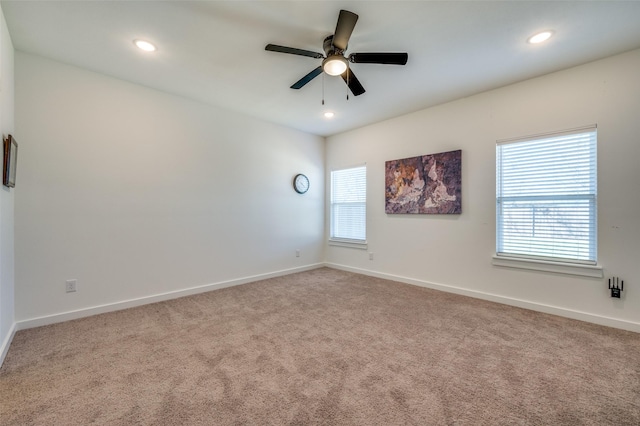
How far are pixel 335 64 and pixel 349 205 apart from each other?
3173mm

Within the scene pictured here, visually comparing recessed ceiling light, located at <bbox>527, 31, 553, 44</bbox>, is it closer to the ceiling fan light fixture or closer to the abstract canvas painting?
the abstract canvas painting

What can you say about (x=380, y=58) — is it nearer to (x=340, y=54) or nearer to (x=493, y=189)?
(x=340, y=54)

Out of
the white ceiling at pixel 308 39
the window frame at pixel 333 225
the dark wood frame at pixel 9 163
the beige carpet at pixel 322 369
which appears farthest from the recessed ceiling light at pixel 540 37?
the dark wood frame at pixel 9 163

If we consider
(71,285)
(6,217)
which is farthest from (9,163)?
(71,285)

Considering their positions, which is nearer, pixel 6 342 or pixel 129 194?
pixel 6 342

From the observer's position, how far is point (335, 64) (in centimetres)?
224

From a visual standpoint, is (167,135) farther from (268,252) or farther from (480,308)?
(480,308)

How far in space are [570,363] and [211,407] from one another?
256cm

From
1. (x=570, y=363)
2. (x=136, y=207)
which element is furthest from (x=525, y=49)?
(x=136, y=207)

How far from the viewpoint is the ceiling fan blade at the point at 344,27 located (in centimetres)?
186

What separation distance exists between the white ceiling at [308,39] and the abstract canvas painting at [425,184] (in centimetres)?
95

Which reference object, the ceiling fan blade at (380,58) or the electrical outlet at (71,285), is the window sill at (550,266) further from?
the electrical outlet at (71,285)

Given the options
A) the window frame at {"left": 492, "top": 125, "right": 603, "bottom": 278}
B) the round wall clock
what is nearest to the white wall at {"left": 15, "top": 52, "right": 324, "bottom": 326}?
the round wall clock

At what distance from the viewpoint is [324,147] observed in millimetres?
5555
